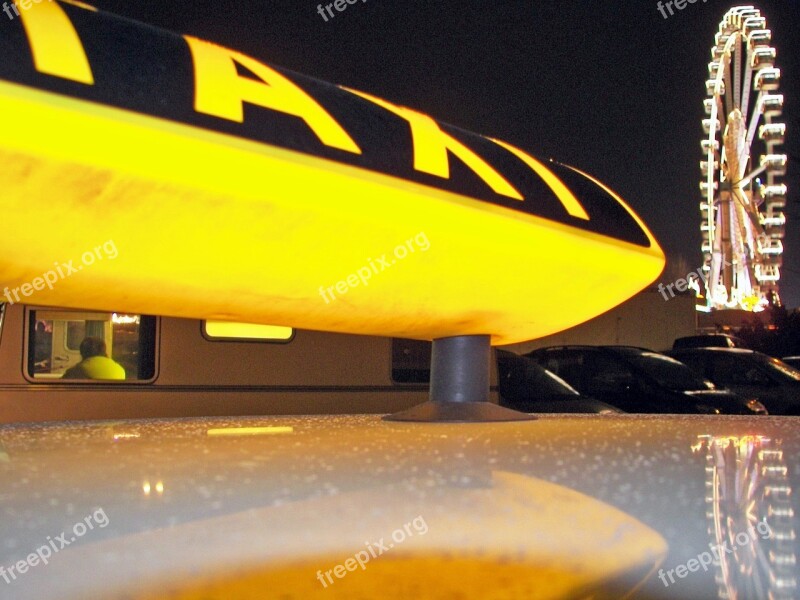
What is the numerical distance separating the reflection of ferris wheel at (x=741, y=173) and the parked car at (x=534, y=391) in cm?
1748

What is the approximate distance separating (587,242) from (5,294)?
3.63ft

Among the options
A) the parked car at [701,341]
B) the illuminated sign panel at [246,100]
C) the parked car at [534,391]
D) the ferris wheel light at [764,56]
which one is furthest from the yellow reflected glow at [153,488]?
the ferris wheel light at [764,56]

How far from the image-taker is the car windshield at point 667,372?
6.48m

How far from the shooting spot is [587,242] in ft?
5.50

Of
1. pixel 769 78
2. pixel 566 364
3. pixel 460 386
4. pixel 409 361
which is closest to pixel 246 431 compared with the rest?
pixel 460 386

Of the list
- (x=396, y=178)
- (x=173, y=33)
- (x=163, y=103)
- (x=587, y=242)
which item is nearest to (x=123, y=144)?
(x=163, y=103)

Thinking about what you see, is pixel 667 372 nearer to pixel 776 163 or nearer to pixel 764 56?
pixel 764 56

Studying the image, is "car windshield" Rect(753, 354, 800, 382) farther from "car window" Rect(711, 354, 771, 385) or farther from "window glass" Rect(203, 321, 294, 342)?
"window glass" Rect(203, 321, 294, 342)

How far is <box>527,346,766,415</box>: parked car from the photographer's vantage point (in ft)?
19.9

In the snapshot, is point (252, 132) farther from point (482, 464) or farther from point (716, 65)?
point (716, 65)

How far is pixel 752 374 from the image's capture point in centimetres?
752

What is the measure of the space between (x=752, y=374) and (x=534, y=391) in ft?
10.1

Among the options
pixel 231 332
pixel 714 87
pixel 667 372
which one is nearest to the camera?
pixel 231 332

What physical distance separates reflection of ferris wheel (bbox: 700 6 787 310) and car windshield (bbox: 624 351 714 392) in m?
16.0
